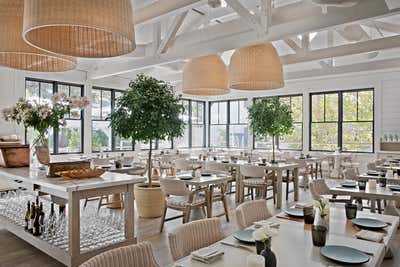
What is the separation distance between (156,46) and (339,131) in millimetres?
7112

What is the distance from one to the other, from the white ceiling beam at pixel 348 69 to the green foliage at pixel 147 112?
20.4 ft

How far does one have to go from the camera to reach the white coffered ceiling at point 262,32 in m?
5.02

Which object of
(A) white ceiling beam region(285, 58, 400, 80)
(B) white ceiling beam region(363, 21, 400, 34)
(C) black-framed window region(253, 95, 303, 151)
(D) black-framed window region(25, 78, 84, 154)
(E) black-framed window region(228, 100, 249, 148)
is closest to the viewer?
(B) white ceiling beam region(363, 21, 400, 34)

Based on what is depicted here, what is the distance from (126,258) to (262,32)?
15.8 ft

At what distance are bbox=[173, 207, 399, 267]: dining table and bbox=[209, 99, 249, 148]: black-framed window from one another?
1081cm

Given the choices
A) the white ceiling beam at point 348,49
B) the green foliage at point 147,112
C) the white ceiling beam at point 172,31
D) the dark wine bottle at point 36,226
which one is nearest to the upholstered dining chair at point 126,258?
the dark wine bottle at point 36,226

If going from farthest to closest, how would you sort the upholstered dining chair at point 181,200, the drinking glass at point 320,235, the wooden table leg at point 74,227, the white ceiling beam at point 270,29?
the white ceiling beam at point 270,29
the upholstered dining chair at point 181,200
the wooden table leg at point 74,227
the drinking glass at point 320,235

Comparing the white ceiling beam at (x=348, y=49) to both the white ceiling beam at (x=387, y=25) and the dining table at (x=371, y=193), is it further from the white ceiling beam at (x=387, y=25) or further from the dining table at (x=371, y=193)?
the dining table at (x=371, y=193)

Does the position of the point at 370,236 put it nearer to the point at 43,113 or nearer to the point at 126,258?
the point at 126,258

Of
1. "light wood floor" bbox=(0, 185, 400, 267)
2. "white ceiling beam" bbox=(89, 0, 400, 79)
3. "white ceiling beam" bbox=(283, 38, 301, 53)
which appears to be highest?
"white ceiling beam" bbox=(283, 38, 301, 53)

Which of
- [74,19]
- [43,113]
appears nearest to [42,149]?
[43,113]

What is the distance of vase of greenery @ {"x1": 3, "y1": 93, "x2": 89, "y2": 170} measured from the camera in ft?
12.1

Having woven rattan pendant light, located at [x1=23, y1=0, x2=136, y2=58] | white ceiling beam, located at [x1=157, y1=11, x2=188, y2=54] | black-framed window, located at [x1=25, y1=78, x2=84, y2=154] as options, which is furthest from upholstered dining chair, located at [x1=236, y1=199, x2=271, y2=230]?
black-framed window, located at [x1=25, y1=78, x2=84, y2=154]

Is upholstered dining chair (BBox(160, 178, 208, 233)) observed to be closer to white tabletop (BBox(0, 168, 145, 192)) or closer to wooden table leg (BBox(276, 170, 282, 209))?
white tabletop (BBox(0, 168, 145, 192))
